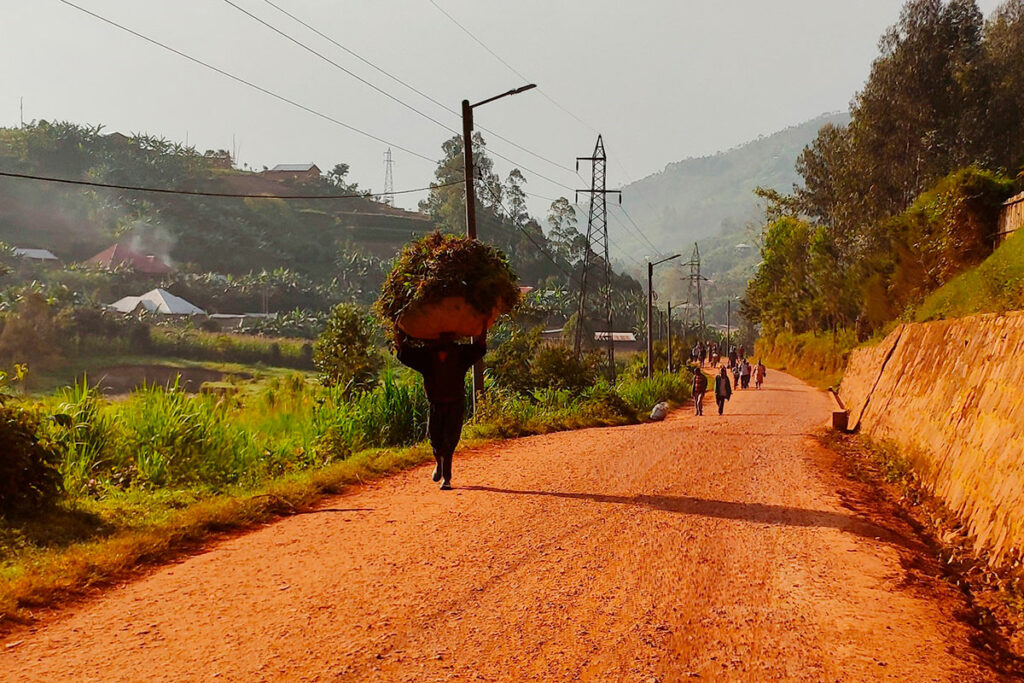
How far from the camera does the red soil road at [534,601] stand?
4363mm

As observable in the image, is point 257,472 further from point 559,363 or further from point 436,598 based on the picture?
point 559,363

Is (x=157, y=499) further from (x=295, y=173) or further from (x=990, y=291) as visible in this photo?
(x=295, y=173)

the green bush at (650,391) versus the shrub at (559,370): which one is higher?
the shrub at (559,370)

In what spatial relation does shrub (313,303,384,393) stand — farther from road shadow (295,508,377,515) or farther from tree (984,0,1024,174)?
tree (984,0,1024,174)

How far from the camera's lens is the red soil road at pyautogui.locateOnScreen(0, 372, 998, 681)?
436cm

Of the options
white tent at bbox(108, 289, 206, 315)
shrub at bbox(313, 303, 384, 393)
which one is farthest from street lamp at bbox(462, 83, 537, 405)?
white tent at bbox(108, 289, 206, 315)

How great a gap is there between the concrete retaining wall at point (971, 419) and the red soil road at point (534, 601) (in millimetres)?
828

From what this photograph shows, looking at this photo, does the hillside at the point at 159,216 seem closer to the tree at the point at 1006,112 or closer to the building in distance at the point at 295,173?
the building in distance at the point at 295,173

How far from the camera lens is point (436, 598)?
540cm

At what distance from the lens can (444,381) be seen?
9109 mm

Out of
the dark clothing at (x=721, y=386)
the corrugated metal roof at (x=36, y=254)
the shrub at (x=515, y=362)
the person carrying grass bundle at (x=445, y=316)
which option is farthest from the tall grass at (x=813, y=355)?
the corrugated metal roof at (x=36, y=254)

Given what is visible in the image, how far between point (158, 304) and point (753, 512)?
83.7 meters

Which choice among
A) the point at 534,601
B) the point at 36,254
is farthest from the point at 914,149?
the point at 36,254

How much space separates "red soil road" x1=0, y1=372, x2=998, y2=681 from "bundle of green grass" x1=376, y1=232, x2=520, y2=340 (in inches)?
77.4
